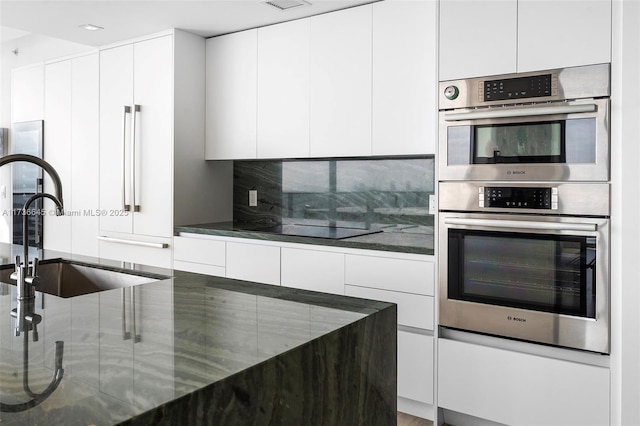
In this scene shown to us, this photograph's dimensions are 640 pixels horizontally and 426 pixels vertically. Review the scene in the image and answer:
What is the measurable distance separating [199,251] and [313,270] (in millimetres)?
940

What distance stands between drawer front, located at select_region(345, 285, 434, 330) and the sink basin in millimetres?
1334

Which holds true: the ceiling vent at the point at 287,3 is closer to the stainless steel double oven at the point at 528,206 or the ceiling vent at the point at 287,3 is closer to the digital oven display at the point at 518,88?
the stainless steel double oven at the point at 528,206

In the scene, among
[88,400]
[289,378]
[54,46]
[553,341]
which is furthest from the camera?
[54,46]

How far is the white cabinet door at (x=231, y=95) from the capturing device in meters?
3.62

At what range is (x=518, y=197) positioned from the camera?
233 centimetres

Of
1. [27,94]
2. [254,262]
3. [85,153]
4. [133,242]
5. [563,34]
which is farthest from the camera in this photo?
[27,94]

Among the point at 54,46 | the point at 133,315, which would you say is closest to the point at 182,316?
the point at 133,315

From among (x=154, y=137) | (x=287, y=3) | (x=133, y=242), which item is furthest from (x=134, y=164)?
(x=287, y=3)

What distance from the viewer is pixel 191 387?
797mm

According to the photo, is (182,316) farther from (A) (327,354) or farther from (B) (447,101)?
(B) (447,101)

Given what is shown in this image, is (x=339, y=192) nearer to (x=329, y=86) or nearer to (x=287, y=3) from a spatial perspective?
(x=329, y=86)

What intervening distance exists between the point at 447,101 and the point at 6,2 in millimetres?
2676

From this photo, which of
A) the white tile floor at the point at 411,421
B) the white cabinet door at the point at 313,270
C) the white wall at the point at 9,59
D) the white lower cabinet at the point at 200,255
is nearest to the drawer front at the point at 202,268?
the white lower cabinet at the point at 200,255

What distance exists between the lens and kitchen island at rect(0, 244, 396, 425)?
0.77 metres
